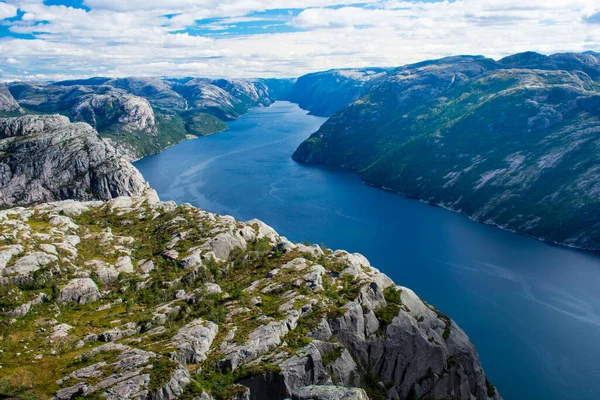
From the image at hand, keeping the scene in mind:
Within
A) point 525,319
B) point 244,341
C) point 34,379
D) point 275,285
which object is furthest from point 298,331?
point 525,319

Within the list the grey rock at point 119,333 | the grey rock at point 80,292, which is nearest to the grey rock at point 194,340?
the grey rock at point 119,333

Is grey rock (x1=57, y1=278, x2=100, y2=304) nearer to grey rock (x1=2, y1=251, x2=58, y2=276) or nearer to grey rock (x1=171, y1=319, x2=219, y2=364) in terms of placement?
grey rock (x1=2, y1=251, x2=58, y2=276)

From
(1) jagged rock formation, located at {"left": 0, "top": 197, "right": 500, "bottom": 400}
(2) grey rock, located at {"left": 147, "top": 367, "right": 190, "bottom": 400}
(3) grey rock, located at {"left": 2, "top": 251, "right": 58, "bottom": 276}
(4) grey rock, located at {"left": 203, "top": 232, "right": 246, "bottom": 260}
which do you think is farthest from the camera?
(4) grey rock, located at {"left": 203, "top": 232, "right": 246, "bottom": 260}

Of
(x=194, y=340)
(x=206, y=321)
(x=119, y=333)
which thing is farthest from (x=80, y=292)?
(x=194, y=340)

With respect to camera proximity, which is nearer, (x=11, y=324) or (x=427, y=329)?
(x=11, y=324)

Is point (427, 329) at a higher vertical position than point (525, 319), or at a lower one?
Answer: higher

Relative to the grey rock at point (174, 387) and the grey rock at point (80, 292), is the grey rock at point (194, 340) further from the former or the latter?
the grey rock at point (80, 292)

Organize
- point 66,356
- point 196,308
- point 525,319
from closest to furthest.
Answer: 1. point 66,356
2. point 196,308
3. point 525,319

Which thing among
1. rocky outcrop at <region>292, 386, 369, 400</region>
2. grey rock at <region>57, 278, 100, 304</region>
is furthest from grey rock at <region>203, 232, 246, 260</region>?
rocky outcrop at <region>292, 386, 369, 400</region>

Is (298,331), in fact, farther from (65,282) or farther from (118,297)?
(65,282)
